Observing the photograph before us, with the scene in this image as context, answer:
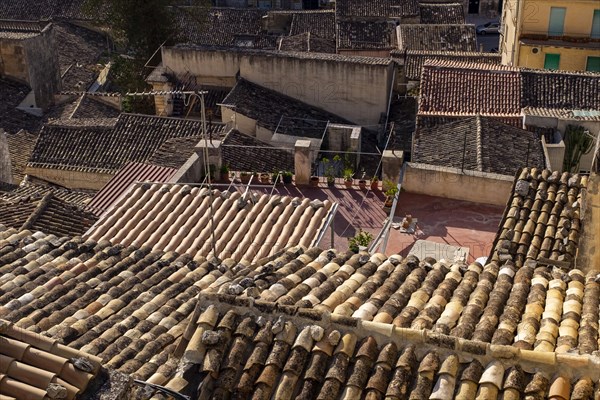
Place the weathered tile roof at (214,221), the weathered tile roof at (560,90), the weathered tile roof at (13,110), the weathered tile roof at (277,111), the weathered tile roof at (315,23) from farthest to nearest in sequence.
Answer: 1. the weathered tile roof at (315,23)
2. the weathered tile roof at (13,110)
3. the weathered tile roof at (277,111)
4. the weathered tile roof at (560,90)
5. the weathered tile roof at (214,221)

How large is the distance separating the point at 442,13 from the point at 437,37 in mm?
4786

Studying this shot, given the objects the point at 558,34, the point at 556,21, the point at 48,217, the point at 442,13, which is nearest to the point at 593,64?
the point at 558,34

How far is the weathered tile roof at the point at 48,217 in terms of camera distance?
17.4 m

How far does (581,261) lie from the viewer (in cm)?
1153

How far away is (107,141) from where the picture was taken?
88.5 ft

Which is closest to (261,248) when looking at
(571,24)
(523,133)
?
(523,133)

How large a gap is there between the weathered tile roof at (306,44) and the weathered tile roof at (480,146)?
15235 millimetres

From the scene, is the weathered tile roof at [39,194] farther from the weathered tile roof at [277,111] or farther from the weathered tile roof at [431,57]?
the weathered tile roof at [431,57]

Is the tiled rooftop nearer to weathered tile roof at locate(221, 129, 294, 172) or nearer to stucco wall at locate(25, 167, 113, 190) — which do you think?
weathered tile roof at locate(221, 129, 294, 172)

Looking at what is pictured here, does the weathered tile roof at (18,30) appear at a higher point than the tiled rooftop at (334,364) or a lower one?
lower

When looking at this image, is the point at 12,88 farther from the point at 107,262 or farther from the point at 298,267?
the point at 298,267

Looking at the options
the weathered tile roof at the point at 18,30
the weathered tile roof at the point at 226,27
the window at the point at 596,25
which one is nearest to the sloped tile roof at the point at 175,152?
the weathered tile roof at the point at 18,30

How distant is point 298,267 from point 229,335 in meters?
2.01

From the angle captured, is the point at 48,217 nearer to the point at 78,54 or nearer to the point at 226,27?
the point at 78,54
